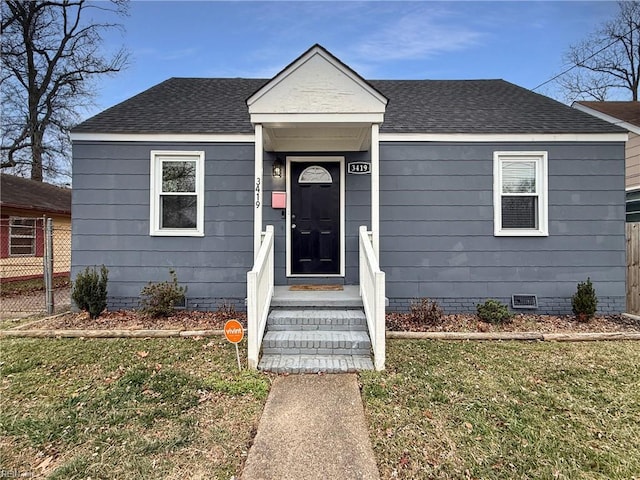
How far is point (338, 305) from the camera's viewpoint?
4.76 meters

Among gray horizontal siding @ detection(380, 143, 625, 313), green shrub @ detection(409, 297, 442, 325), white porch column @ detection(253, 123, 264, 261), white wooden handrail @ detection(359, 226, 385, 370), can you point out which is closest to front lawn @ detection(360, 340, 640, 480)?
white wooden handrail @ detection(359, 226, 385, 370)

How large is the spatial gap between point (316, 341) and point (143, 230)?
3816 millimetres

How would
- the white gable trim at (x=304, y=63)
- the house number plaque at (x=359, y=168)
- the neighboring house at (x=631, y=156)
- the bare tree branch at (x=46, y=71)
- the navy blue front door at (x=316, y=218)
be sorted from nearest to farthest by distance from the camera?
the white gable trim at (x=304, y=63)
the house number plaque at (x=359, y=168)
the navy blue front door at (x=316, y=218)
the neighboring house at (x=631, y=156)
the bare tree branch at (x=46, y=71)

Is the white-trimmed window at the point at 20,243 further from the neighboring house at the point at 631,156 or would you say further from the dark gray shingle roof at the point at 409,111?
the neighboring house at the point at 631,156

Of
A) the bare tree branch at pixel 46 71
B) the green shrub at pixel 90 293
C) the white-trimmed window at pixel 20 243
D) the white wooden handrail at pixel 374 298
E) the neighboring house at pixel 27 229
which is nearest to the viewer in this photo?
the white wooden handrail at pixel 374 298

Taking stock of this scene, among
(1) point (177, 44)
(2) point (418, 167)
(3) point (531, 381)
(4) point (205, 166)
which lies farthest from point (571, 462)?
(1) point (177, 44)

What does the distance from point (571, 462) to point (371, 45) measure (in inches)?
452

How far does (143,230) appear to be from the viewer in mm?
5852

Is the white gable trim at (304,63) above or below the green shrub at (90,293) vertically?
above

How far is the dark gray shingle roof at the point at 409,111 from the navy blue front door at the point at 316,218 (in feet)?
4.07

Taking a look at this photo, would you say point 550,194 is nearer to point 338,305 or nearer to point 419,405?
point 338,305

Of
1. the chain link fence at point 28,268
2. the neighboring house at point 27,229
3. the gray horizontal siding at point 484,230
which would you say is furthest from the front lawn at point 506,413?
the neighboring house at point 27,229

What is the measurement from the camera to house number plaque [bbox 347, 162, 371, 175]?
19.7 ft

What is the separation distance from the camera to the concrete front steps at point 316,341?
3.71 metres
